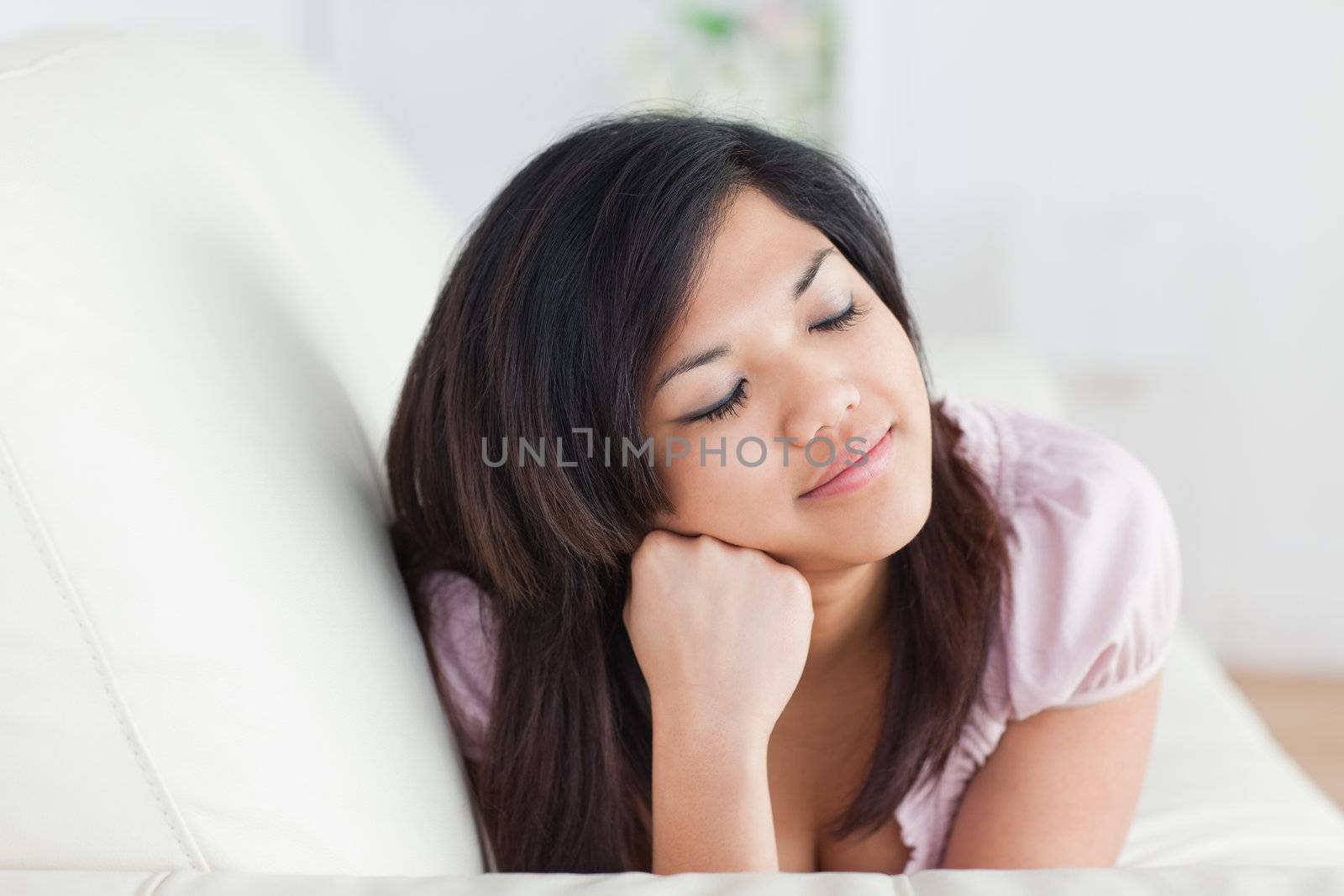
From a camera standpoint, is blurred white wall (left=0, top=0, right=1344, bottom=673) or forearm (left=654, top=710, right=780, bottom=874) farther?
blurred white wall (left=0, top=0, right=1344, bottom=673)

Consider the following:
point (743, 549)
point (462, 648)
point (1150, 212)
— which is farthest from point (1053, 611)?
point (1150, 212)

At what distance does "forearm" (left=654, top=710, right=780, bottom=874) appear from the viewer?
0.98 m

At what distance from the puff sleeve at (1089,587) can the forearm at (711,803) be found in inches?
10.7

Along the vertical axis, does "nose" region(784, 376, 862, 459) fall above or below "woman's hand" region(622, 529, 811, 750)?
above

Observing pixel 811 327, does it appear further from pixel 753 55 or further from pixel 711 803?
pixel 753 55

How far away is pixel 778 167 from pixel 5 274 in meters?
0.58

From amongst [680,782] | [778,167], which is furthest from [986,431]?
[680,782]

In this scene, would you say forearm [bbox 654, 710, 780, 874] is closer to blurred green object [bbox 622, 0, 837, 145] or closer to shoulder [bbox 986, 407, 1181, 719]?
shoulder [bbox 986, 407, 1181, 719]

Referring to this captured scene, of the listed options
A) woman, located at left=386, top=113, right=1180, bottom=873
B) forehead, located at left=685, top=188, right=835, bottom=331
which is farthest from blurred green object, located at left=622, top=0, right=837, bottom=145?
forehead, located at left=685, top=188, right=835, bottom=331

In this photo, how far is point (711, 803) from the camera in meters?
0.99

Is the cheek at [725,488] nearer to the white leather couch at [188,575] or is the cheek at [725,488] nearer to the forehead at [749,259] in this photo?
the forehead at [749,259]

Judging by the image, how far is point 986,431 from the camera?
4.14 ft

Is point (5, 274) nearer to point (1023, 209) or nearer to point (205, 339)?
point (205, 339)

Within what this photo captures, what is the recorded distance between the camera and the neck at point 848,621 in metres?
1.15
